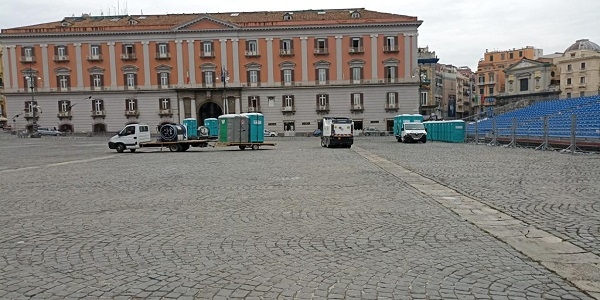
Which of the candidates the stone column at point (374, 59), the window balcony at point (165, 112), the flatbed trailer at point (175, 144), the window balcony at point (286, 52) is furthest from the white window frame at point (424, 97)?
the flatbed trailer at point (175, 144)

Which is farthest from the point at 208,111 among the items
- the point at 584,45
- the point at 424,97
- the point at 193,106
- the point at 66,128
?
the point at 584,45

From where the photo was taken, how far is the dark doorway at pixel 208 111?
232ft

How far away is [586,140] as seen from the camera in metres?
21.8

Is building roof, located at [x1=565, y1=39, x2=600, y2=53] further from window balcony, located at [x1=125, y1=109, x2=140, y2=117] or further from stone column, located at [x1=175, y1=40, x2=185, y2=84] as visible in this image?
window balcony, located at [x1=125, y1=109, x2=140, y2=117]

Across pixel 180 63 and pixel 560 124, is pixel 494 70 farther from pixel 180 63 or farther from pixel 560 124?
pixel 560 124

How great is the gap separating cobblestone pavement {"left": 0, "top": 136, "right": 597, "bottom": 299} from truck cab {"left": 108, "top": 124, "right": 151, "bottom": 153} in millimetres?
20494

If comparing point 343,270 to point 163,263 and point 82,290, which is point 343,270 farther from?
point 82,290

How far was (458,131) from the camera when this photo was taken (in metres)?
40.6

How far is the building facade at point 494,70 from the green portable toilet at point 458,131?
240 ft

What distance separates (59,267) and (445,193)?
7808mm

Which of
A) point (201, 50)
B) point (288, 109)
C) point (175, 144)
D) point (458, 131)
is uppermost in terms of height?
point (201, 50)

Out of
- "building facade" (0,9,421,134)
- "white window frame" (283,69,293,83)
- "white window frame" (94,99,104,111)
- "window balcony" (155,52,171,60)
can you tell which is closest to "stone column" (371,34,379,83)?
"building facade" (0,9,421,134)

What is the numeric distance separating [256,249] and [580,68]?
96.2 meters

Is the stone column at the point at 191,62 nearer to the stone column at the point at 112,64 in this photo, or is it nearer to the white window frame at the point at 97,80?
the stone column at the point at 112,64
